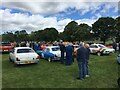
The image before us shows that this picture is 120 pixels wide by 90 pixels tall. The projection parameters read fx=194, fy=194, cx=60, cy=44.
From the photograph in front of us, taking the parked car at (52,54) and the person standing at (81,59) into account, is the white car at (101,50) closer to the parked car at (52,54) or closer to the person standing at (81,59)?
the parked car at (52,54)

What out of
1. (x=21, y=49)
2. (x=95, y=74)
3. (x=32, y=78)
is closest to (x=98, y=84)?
(x=95, y=74)

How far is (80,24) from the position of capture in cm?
7906

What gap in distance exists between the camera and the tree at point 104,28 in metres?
61.0

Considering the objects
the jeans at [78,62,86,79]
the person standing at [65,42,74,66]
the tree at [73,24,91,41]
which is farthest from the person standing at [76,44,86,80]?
the tree at [73,24,91,41]

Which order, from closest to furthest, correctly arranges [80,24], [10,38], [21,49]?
[21,49] < [80,24] < [10,38]

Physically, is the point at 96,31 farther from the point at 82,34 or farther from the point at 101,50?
the point at 101,50

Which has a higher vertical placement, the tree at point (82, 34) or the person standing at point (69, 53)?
the tree at point (82, 34)

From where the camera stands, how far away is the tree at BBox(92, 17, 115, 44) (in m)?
61.0

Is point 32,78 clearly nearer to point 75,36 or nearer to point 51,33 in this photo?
point 75,36

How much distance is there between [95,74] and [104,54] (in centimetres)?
1165

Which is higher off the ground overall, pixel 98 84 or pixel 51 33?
pixel 51 33

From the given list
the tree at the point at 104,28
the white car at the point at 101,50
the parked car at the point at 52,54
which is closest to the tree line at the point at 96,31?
the tree at the point at 104,28

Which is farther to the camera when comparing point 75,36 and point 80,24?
point 80,24

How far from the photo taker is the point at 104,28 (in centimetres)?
6175
